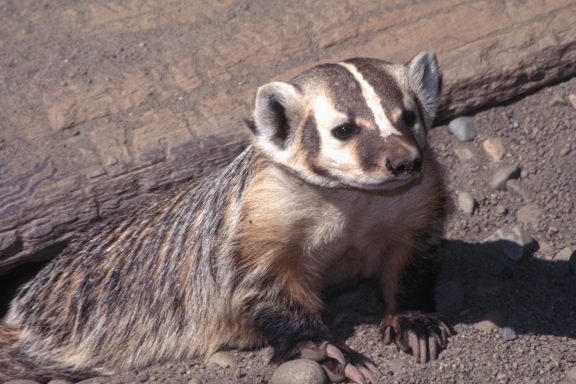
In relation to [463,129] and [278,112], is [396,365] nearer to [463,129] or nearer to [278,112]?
[278,112]

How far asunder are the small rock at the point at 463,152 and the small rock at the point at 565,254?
0.63 meters

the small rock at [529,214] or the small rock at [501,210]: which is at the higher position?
the small rock at [501,210]

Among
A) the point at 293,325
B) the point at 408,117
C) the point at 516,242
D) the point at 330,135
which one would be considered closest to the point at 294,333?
the point at 293,325

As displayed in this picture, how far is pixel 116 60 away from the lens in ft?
15.0

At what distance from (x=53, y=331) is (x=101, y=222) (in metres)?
0.49

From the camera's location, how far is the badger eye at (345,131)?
3.14 m

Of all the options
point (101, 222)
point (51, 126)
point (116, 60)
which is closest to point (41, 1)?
point (116, 60)

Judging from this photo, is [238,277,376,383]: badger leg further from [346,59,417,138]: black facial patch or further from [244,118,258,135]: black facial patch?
[346,59,417,138]: black facial patch

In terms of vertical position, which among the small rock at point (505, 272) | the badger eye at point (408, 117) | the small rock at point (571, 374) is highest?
the badger eye at point (408, 117)

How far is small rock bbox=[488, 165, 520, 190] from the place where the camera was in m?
4.52

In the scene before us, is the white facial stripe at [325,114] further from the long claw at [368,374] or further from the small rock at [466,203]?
the small rock at [466,203]

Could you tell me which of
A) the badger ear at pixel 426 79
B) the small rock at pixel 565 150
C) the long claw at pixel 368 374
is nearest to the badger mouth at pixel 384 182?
the badger ear at pixel 426 79

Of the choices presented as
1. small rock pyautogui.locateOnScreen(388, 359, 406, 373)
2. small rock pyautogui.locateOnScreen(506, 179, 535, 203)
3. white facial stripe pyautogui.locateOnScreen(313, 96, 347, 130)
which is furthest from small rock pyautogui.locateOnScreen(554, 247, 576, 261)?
white facial stripe pyautogui.locateOnScreen(313, 96, 347, 130)

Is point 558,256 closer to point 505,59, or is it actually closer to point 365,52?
point 505,59
